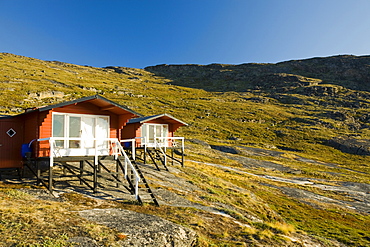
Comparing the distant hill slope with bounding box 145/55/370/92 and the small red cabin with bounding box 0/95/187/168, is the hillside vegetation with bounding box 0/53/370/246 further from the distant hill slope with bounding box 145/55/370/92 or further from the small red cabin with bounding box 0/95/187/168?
the small red cabin with bounding box 0/95/187/168

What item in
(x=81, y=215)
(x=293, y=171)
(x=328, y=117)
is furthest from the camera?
(x=328, y=117)

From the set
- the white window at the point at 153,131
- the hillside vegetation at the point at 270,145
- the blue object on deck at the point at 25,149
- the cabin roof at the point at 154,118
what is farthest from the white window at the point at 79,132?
the white window at the point at 153,131

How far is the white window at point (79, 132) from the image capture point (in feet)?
54.9

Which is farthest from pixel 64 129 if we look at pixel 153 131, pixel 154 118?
pixel 153 131

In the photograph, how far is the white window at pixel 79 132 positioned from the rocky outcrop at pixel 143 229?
5492mm

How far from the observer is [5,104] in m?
66.8

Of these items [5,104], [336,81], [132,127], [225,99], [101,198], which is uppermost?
[336,81]

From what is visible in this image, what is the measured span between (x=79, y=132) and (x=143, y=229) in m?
9.84

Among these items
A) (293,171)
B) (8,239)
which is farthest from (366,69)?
(8,239)

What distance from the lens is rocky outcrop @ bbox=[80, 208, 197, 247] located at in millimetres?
9375

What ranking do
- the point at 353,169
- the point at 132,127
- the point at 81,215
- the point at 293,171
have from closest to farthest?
1. the point at 81,215
2. the point at 132,127
3. the point at 293,171
4. the point at 353,169

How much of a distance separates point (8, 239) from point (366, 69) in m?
212

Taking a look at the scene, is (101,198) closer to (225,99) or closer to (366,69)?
(225,99)

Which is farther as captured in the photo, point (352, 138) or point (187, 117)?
point (187, 117)
